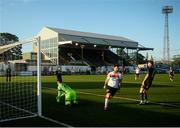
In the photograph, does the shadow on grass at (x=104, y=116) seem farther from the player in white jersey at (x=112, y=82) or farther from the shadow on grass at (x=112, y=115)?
the player in white jersey at (x=112, y=82)

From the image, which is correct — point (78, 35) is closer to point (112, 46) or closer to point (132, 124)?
point (112, 46)

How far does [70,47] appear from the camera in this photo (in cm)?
7775

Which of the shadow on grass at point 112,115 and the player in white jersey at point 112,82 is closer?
the shadow on grass at point 112,115

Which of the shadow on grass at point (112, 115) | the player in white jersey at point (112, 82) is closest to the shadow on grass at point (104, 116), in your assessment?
the shadow on grass at point (112, 115)

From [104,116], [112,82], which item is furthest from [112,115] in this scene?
[112,82]

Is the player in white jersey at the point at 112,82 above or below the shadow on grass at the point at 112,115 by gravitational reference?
above

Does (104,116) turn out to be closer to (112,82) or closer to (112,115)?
(112,115)

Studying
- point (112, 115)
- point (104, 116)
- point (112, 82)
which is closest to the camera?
point (104, 116)

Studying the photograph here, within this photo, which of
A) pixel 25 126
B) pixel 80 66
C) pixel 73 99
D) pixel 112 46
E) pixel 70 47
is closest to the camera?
pixel 25 126

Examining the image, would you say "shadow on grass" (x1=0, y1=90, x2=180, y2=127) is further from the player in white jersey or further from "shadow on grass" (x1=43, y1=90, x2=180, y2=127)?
the player in white jersey

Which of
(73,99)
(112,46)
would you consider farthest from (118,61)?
(73,99)

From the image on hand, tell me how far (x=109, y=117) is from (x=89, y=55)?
2905 inches

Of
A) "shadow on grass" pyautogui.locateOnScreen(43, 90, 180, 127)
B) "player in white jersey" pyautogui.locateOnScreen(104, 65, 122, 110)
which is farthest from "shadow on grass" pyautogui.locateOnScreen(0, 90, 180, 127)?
"player in white jersey" pyautogui.locateOnScreen(104, 65, 122, 110)

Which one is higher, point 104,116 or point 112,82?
point 112,82
